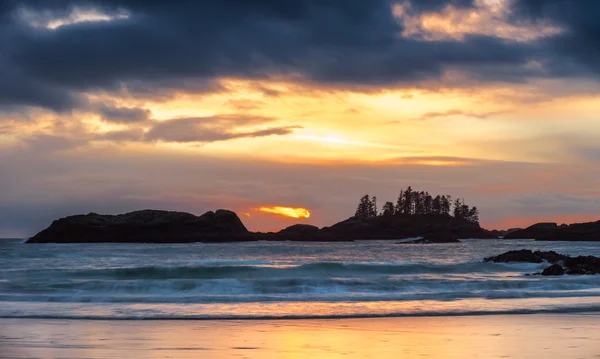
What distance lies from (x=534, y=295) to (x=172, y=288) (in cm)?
1432

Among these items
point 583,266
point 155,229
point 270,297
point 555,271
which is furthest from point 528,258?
point 155,229

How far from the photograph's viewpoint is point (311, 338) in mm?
14227

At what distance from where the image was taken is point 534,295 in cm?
2439

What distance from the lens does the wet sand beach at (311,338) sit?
12320 millimetres

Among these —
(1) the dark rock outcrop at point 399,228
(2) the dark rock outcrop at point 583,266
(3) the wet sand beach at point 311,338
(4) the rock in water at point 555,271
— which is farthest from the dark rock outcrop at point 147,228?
(3) the wet sand beach at point 311,338

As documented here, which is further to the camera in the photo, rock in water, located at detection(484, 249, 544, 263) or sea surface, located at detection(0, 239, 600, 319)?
rock in water, located at detection(484, 249, 544, 263)

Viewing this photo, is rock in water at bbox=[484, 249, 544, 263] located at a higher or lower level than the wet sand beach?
higher

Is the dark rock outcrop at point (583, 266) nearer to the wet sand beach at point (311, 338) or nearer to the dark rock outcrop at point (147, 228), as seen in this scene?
the wet sand beach at point (311, 338)

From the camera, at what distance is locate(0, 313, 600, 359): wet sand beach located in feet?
40.4

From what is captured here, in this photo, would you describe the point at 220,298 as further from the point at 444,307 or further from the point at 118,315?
the point at 444,307

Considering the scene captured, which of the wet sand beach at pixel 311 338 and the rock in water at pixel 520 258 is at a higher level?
the rock in water at pixel 520 258

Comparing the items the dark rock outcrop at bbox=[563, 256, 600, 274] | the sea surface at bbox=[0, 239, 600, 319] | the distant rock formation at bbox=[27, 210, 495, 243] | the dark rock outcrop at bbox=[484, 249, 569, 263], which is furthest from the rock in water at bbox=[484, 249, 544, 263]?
the distant rock formation at bbox=[27, 210, 495, 243]

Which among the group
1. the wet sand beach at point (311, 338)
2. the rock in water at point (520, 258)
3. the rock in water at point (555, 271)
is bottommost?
the wet sand beach at point (311, 338)

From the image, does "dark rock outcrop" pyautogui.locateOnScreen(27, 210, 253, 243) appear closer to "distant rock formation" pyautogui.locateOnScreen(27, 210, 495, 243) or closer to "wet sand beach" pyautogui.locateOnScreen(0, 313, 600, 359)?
"distant rock formation" pyautogui.locateOnScreen(27, 210, 495, 243)
